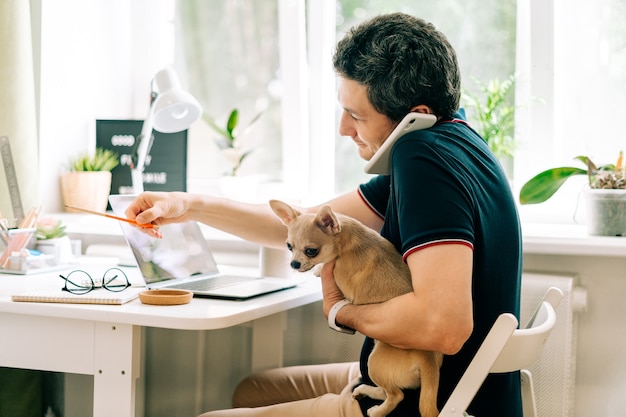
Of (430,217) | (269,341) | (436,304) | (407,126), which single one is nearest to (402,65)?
(407,126)

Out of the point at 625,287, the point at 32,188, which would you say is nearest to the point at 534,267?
the point at 625,287

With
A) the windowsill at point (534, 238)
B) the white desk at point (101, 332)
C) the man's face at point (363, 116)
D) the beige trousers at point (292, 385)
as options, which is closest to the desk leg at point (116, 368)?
the white desk at point (101, 332)

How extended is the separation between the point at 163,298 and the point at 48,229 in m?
0.77

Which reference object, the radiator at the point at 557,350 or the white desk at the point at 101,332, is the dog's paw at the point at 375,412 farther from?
the radiator at the point at 557,350

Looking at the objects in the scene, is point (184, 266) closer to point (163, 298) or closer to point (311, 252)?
point (163, 298)

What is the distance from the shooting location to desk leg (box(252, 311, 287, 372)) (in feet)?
6.71

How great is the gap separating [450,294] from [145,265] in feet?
2.95

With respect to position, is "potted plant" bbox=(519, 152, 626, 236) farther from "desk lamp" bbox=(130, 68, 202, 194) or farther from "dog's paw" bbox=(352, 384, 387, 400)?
"desk lamp" bbox=(130, 68, 202, 194)

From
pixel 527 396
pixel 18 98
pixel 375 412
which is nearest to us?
pixel 375 412

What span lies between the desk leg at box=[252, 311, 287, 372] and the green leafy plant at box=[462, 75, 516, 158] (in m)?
0.86

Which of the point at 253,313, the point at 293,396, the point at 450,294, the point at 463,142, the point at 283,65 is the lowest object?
the point at 293,396

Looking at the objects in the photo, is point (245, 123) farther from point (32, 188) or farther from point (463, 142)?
point (463, 142)

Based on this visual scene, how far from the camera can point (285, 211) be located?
4.91ft

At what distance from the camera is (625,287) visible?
6.46 ft
